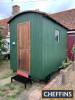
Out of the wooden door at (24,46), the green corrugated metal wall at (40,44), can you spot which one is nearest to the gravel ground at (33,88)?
the green corrugated metal wall at (40,44)

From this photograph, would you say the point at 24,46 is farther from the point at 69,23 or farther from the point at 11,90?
the point at 69,23

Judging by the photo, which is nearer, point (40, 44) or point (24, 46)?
point (40, 44)

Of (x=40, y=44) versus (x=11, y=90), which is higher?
(x=40, y=44)

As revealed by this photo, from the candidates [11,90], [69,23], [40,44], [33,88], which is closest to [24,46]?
[40,44]

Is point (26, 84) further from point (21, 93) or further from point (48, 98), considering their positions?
point (48, 98)

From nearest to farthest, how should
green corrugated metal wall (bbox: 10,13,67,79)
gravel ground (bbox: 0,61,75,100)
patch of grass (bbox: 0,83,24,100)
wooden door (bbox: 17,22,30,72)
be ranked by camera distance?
gravel ground (bbox: 0,61,75,100), patch of grass (bbox: 0,83,24,100), green corrugated metal wall (bbox: 10,13,67,79), wooden door (bbox: 17,22,30,72)

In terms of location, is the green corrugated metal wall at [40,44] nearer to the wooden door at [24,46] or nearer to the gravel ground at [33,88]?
the wooden door at [24,46]

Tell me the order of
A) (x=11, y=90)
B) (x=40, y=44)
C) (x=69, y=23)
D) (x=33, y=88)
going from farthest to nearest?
1. (x=69, y=23)
2. (x=40, y=44)
3. (x=33, y=88)
4. (x=11, y=90)

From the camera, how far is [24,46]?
8.87 metres

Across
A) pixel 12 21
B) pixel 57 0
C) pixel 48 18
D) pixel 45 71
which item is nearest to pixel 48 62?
pixel 45 71

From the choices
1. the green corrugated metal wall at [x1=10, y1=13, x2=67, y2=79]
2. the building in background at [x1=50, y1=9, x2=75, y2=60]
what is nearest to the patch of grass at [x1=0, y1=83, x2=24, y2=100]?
the green corrugated metal wall at [x1=10, y1=13, x2=67, y2=79]

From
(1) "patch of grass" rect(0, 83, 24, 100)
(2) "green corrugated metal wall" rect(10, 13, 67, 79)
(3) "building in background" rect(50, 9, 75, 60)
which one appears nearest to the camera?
(1) "patch of grass" rect(0, 83, 24, 100)

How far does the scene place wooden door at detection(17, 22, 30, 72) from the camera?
28.4 feet

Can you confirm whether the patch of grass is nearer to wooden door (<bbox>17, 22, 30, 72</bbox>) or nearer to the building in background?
wooden door (<bbox>17, 22, 30, 72</bbox>)
